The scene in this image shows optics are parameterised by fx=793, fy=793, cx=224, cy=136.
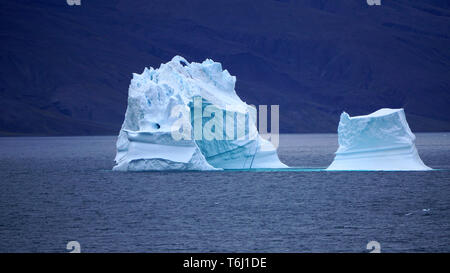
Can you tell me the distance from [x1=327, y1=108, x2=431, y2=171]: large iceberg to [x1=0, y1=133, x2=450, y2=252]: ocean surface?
42.2 inches

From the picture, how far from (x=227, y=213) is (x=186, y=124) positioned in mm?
8801

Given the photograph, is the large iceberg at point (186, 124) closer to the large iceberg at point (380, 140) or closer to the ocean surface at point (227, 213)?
the ocean surface at point (227, 213)

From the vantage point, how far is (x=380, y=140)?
34.0 metres

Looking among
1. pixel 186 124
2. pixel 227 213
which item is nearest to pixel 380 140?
pixel 186 124

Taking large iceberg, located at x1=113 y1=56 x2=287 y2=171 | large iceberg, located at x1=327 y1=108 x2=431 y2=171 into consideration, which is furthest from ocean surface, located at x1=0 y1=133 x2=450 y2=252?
large iceberg, located at x1=113 y1=56 x2=287 y2=171

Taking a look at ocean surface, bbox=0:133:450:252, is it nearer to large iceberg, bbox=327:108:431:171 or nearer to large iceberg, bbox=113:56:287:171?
large iceberg, bbox=327:108:431:171

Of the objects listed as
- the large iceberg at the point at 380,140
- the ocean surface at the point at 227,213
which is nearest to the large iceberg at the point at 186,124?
the ocean surface at the point at 227,213

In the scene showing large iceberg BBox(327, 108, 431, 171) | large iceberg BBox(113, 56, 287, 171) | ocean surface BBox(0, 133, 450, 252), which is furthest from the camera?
large iceberg BBox(113, 56, 287, 171)

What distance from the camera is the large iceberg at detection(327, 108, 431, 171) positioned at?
33844 mm

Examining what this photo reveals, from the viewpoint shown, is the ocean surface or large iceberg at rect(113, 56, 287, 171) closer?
the ocean surface

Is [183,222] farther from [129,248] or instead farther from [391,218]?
[391,218]

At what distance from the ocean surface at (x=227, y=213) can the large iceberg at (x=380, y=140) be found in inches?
42.2

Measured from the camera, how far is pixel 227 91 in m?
38.3
